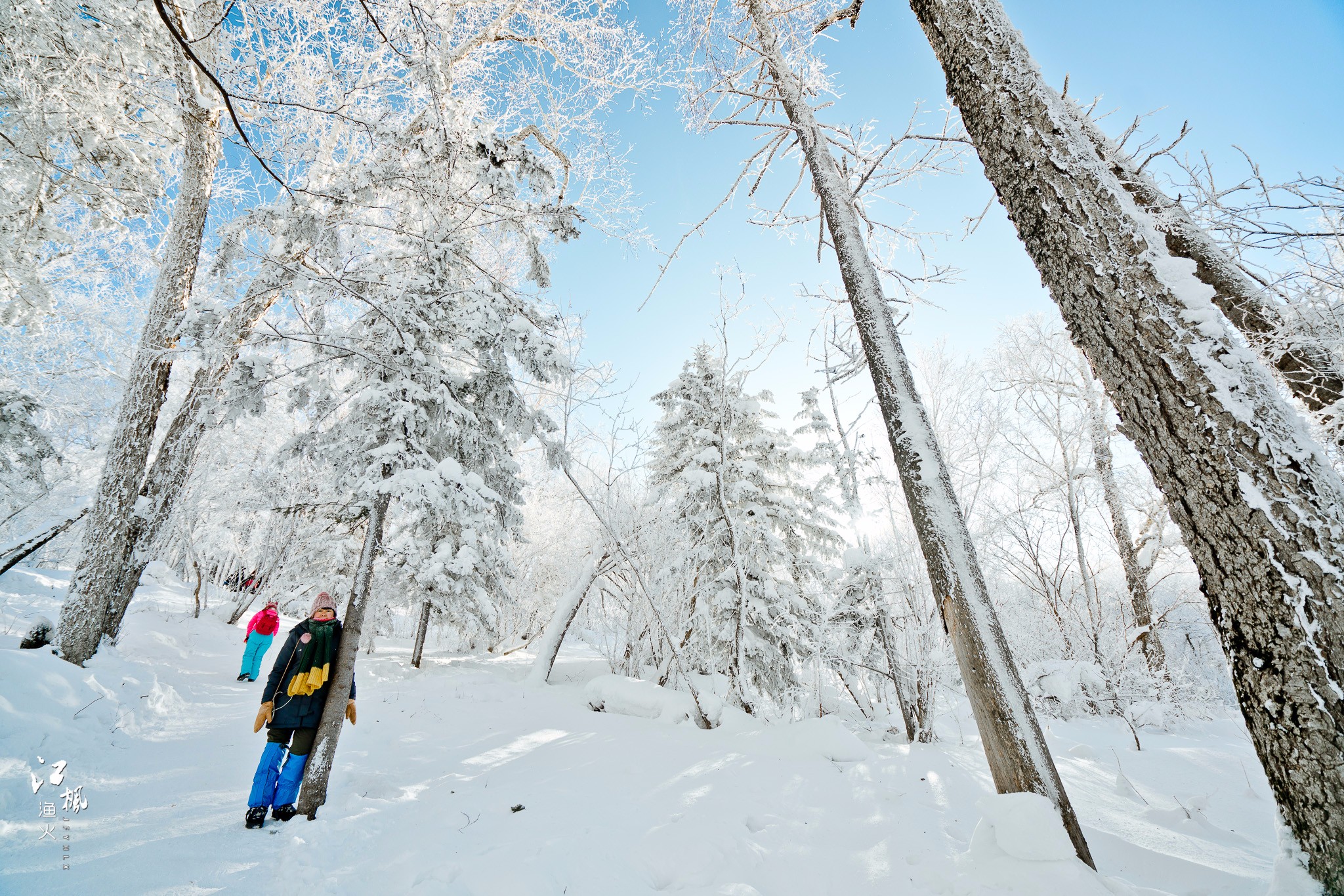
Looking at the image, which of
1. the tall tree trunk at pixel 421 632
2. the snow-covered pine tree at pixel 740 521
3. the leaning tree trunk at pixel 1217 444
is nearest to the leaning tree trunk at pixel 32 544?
the tall tree trunk at pixel 421 632

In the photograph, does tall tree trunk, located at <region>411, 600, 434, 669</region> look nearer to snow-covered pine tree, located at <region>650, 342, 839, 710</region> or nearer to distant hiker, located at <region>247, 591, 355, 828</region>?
snow-covered pine tree, located at <region>650, 342, 839, 710</region>

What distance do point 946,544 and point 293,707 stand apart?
5.13m

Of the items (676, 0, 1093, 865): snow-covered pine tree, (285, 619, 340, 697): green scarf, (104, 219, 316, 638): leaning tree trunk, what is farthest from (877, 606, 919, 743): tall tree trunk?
(104, 219, 316, 638): leaning tree trunk

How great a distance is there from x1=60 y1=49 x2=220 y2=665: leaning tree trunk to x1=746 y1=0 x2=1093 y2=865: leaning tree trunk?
22.1 feet

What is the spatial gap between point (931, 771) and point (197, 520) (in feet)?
60.3

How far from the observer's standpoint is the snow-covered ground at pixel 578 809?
2.76 m

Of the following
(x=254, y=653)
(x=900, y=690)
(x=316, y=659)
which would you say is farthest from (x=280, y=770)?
(x=900, y=690)

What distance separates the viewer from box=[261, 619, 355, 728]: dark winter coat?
3799 millimetres

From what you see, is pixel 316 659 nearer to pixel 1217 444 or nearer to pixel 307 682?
pixel 307 682

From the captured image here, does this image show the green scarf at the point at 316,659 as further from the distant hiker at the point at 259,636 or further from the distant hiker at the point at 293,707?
the distant hiker at the point at 259,636

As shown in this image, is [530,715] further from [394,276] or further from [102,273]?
[102,273]

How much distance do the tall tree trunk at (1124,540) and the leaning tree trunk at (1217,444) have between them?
9.38m

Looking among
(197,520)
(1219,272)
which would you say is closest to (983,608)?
(1219,272)

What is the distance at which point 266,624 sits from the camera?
334 inches
